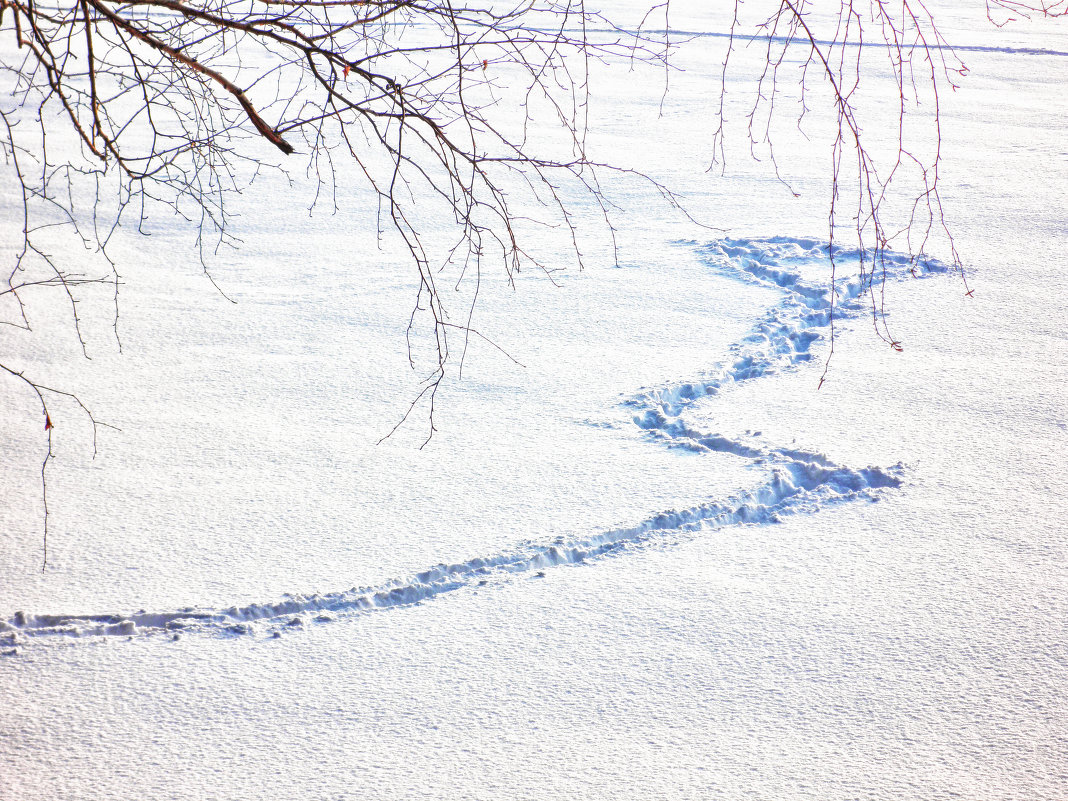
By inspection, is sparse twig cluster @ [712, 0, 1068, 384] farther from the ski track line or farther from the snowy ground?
the snowy ground

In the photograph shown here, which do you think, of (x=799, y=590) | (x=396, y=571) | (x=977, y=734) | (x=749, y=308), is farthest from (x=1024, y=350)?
(x=396, y=571)

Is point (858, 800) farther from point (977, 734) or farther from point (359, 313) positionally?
point (359, 313)

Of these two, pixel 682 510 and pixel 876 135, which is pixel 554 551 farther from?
pixel 876 135

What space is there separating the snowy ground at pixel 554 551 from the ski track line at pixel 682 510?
0.01m

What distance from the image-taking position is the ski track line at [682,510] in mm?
2410

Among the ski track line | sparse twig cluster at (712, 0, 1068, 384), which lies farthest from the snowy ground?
sparse twig cluster at (712, 0, 1068, 384)

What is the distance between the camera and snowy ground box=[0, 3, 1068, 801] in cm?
205

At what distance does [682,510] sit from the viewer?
114 inches

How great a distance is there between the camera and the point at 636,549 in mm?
2725

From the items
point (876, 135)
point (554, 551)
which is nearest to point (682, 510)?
point (554, 551)

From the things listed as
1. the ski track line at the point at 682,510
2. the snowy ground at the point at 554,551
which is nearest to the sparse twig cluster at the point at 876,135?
the ski track line at the point at 682,510

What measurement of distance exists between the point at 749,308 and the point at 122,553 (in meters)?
2.87

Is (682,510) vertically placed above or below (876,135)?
below

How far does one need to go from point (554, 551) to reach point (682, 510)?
45 cm
